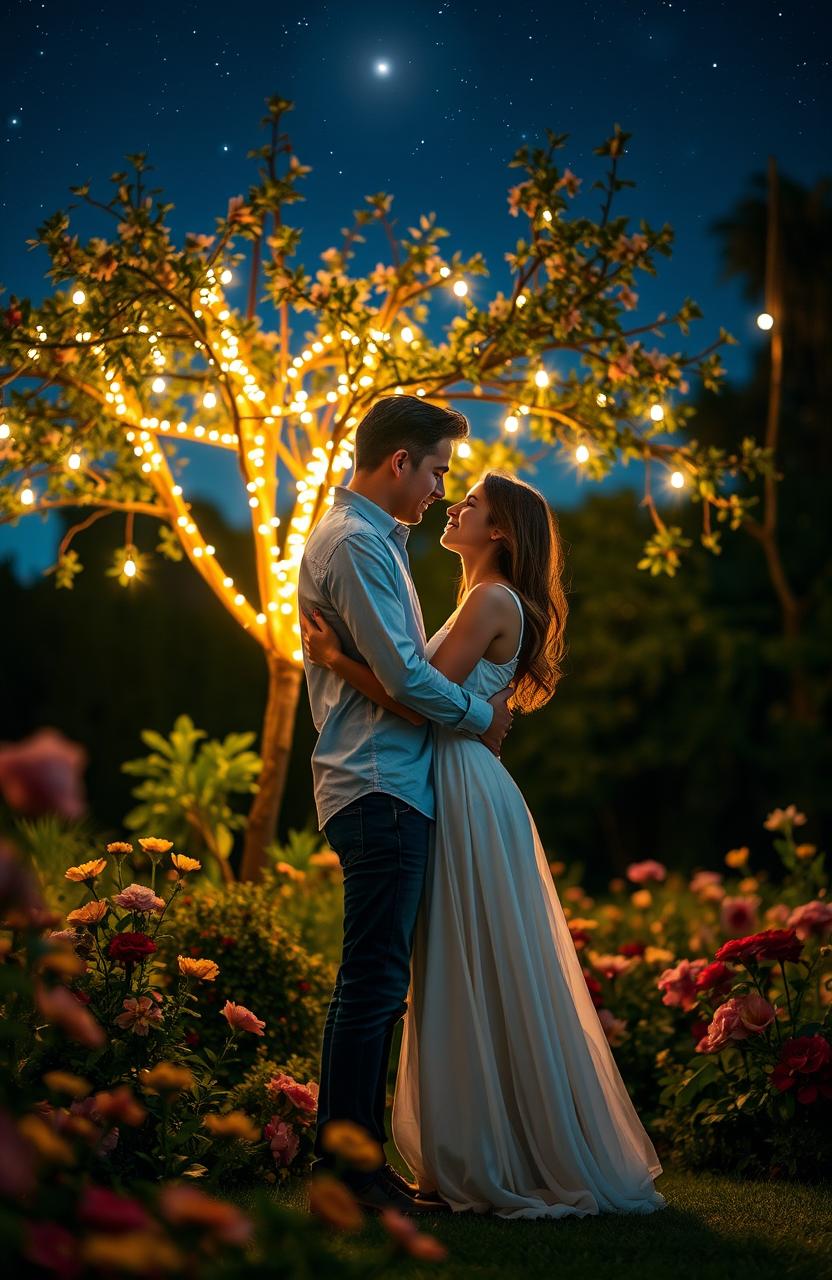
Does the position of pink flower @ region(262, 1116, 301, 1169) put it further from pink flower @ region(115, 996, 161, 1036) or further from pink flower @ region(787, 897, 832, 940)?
pink flower @ region(787, 897, 832, 940)

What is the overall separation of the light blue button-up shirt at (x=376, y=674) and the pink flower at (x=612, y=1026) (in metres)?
1.47

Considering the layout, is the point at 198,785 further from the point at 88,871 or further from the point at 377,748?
the point at 377,748

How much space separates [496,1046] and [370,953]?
1.43ft

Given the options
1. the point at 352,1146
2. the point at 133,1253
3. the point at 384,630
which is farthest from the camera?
the point at 384,630

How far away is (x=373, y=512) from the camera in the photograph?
3098 mm

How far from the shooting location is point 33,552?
9477mm

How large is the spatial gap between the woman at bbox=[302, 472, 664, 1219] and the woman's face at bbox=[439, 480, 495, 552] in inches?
3.6

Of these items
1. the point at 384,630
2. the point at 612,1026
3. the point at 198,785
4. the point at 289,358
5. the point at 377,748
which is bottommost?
the point at 612,1026

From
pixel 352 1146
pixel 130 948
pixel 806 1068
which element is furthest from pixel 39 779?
pixel 806 1068

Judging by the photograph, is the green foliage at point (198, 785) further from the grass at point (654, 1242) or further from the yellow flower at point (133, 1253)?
the yellow flower at point (133, 1253)

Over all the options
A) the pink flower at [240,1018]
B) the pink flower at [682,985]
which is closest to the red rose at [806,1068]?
the pink flower at [682,985]

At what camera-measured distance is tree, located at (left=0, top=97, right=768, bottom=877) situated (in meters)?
4.33

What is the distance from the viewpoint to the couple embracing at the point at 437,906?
2.91m

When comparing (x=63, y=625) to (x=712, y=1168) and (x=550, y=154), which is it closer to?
(x=550, y=154)
